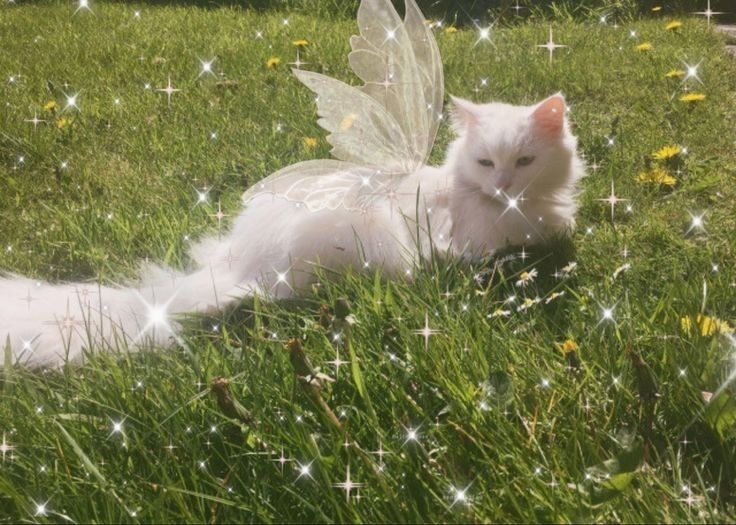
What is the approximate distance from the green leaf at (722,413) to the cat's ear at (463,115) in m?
0.98

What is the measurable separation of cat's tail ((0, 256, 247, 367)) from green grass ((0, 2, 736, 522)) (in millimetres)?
63

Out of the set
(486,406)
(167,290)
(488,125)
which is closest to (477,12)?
(488,125)

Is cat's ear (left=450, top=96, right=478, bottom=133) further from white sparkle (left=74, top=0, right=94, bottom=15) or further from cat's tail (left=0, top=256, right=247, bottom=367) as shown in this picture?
white sparkle (left=74, top=0, right=94, bottom=15)

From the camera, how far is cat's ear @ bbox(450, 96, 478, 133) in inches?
72.4

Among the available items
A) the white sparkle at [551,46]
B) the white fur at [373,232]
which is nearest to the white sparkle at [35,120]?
the white fur at [373,232]

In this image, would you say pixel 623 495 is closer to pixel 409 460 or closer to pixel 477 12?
pixel 409 460

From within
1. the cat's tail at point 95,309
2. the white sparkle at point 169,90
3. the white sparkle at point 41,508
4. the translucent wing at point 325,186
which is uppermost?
the white sparkle at point 169,90

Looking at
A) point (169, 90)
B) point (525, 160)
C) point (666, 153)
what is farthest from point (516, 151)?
point (169, 90)

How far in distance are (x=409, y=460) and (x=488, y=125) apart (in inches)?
40.2

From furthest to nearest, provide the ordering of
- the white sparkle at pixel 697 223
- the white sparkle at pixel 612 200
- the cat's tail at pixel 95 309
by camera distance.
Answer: the white sparkle at pixel 612 200, the white sparkle at pixel 697 223, the cat's tail at pixel 95 309

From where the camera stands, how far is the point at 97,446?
1.12 m

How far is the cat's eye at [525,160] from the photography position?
179cm

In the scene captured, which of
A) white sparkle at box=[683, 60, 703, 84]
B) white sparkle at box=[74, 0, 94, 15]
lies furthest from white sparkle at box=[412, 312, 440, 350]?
white sparkle at box=[74, 0, 94, 15]

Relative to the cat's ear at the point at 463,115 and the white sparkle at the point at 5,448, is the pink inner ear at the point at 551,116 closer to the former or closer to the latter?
the cat's ear at the point at 463,115
